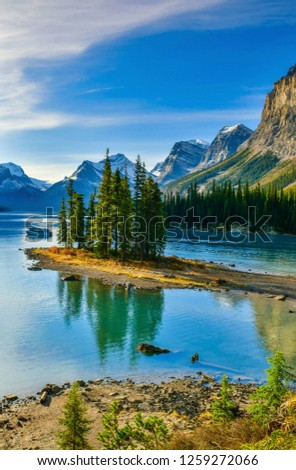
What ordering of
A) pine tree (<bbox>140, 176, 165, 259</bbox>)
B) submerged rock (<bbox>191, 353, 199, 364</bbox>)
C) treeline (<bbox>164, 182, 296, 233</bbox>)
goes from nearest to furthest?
1. submerged rock (<bbox>191, 353, 199, 364</bbox>)
2. pine tree (<bbox>140, 176, 165, 259</bbox>)
3. treeline (<bbox>164, 182, 296, 233</bbox>)

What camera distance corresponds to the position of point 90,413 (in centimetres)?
1908

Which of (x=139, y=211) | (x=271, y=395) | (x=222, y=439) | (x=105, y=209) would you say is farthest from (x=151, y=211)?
(x=222, y=439)

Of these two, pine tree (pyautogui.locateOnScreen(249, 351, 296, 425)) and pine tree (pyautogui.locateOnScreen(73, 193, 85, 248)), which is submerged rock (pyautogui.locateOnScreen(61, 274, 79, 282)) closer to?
pine tree (pyautogui.locateOnScreen(73, 193, 85, 248))

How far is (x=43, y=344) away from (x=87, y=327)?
18.6ft

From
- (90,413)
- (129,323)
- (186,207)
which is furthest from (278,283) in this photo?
(186,207)

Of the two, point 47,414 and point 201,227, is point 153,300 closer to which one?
point 47,414

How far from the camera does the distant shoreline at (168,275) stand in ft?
171

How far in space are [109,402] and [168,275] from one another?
38074mm

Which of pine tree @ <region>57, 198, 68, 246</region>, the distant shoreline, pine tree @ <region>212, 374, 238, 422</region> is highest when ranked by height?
pine tree @ <region>57, 198, 68, 246</region>

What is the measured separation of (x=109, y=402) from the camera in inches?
797

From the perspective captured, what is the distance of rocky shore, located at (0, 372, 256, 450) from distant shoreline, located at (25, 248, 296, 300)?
27.7m

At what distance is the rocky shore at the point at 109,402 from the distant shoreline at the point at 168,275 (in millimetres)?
27698

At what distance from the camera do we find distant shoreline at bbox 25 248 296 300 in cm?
5209

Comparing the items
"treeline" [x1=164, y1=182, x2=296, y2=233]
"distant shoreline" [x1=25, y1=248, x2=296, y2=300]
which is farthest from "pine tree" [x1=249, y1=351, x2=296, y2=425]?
"treeline" [x1=164, y1=182, x2=296, y2=233]
